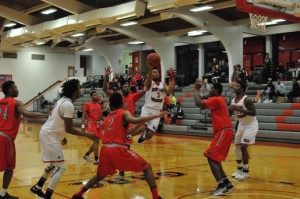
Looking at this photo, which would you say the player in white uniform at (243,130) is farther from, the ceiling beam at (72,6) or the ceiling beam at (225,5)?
the ceiling beam at (72,6)

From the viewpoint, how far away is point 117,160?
5.38 meters

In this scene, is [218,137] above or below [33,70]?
below

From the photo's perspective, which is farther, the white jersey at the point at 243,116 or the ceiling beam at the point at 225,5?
the ceiling beam at the point at 225,5

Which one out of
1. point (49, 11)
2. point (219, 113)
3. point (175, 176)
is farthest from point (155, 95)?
point (49, 11)

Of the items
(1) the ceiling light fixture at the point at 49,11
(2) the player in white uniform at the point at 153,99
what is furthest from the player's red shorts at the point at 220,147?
(1) the ceiling light fixture at the point at 49,11

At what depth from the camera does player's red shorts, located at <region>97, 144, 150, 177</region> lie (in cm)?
537

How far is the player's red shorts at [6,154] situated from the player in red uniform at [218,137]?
114 inches

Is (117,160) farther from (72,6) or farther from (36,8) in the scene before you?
(36,8)

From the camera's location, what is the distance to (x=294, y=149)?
511 inches

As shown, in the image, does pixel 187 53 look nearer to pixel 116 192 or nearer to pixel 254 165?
pixel 254 165

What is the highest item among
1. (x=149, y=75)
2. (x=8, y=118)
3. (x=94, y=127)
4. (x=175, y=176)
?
(x=149, y=75)

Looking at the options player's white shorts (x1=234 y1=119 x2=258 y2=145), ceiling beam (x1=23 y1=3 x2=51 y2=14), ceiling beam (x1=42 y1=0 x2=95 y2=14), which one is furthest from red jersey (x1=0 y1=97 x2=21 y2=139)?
ceiling beam (x1=23 y1=3 x2=51 y2=14)

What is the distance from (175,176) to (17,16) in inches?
665

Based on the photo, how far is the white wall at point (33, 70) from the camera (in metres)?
30.7
